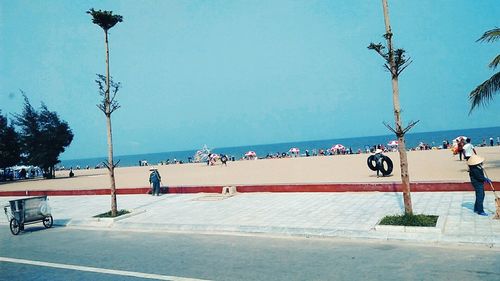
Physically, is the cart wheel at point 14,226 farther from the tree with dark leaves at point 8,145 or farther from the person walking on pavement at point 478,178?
the tree with dark leaves at point 8,145

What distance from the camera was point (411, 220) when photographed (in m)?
8.15

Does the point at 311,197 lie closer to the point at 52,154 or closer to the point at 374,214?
the point at 374,214

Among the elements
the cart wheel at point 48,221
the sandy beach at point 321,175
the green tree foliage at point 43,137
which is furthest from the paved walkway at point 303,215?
the green tree foliage at point 43,137

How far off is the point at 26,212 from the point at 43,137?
3283 cm

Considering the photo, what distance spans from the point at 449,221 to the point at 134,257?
21.8ft

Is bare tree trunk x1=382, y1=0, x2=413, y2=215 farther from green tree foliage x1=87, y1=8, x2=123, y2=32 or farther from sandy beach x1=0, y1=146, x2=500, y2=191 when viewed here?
green tree foliage x1=87, y1=8, x2=123, y2=32

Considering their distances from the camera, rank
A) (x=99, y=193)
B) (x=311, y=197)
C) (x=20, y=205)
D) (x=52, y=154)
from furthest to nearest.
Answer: (x=52, y=154)
(x=99, y=193)
(x=311, y=197)
(x=20, y=205)

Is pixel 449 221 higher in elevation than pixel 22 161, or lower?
lower

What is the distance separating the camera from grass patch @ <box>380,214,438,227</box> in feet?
26.3

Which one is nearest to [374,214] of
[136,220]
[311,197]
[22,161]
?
[311,197]

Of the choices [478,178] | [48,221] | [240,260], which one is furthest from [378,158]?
[48,221]

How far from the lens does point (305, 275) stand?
607cm

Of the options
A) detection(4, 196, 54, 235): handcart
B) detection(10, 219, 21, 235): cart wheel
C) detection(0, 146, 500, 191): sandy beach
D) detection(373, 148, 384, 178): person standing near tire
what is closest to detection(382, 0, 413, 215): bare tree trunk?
detection(0, 146, 500, 191): sandy beach

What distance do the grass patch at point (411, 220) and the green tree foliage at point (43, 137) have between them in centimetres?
3965
